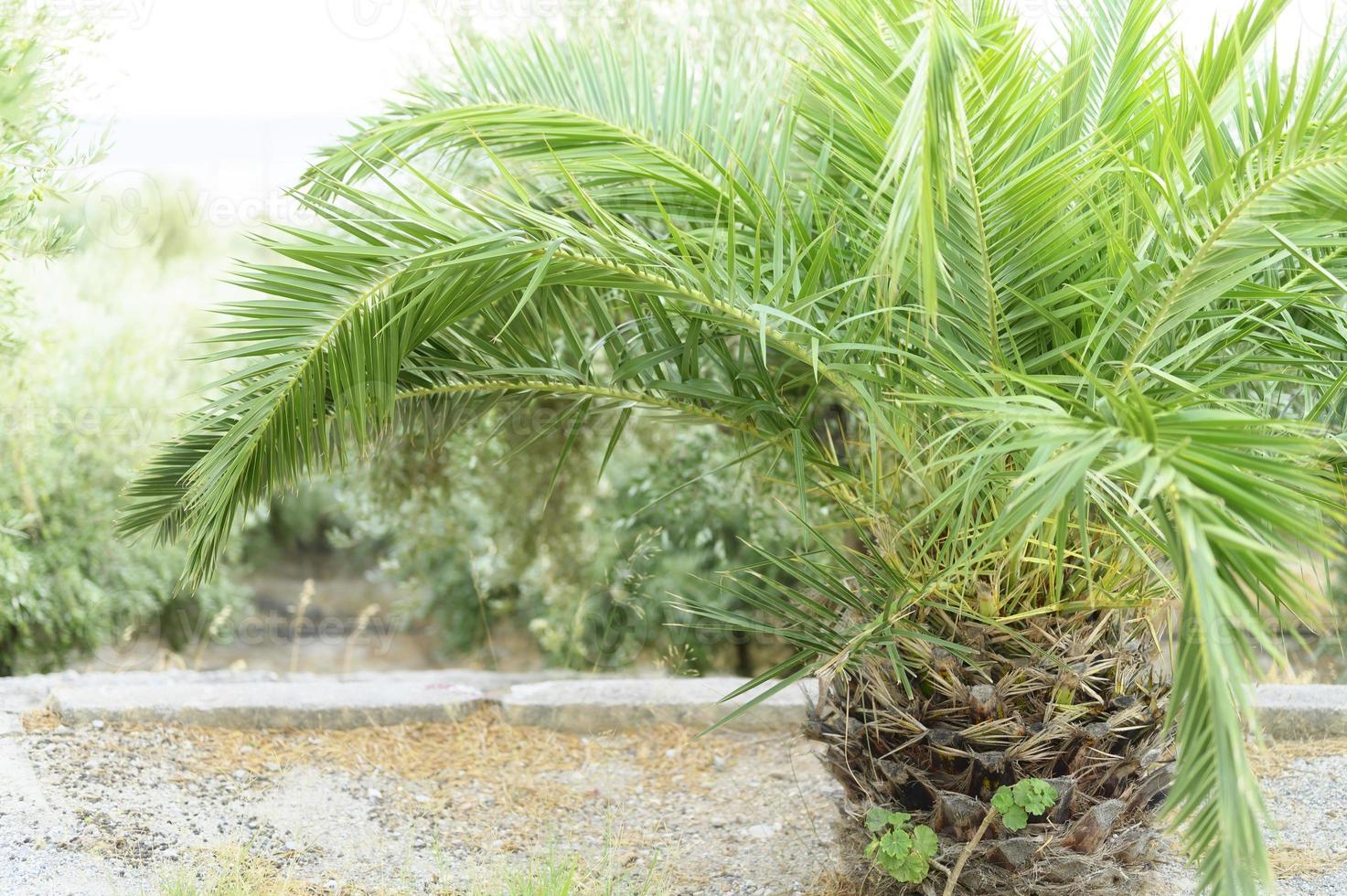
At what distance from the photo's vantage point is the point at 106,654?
701 cm

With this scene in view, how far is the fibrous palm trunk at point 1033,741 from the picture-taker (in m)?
2.46

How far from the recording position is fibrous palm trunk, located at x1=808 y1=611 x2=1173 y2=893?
2.46 meters

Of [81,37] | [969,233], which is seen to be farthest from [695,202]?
[81,37]

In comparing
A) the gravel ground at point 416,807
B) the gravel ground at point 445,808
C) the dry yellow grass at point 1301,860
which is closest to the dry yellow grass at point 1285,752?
the gravel ground at point 445,808

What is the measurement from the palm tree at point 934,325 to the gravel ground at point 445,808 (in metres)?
0.72

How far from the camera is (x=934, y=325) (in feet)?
6.58

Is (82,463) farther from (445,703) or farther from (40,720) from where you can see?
(445,703)

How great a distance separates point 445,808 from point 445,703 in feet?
2.42

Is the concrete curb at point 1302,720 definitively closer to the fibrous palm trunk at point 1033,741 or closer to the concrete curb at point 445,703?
the concrete curb at point 445,703

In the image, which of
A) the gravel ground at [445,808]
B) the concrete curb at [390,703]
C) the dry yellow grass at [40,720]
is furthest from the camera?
the concrete curb at [390,703]

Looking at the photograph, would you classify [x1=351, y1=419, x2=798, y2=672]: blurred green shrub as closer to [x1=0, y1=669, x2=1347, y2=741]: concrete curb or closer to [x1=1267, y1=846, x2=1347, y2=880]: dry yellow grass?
[x1=0, y1=669, x2=1347, y2=741]: concrete curb

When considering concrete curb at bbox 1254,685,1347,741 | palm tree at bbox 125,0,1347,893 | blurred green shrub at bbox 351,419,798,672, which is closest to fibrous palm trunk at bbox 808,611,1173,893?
palm tree at bbox 125,0,1347,893

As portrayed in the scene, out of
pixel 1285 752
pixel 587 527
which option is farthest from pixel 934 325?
pixel 587 527

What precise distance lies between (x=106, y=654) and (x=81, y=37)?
16.3ft
